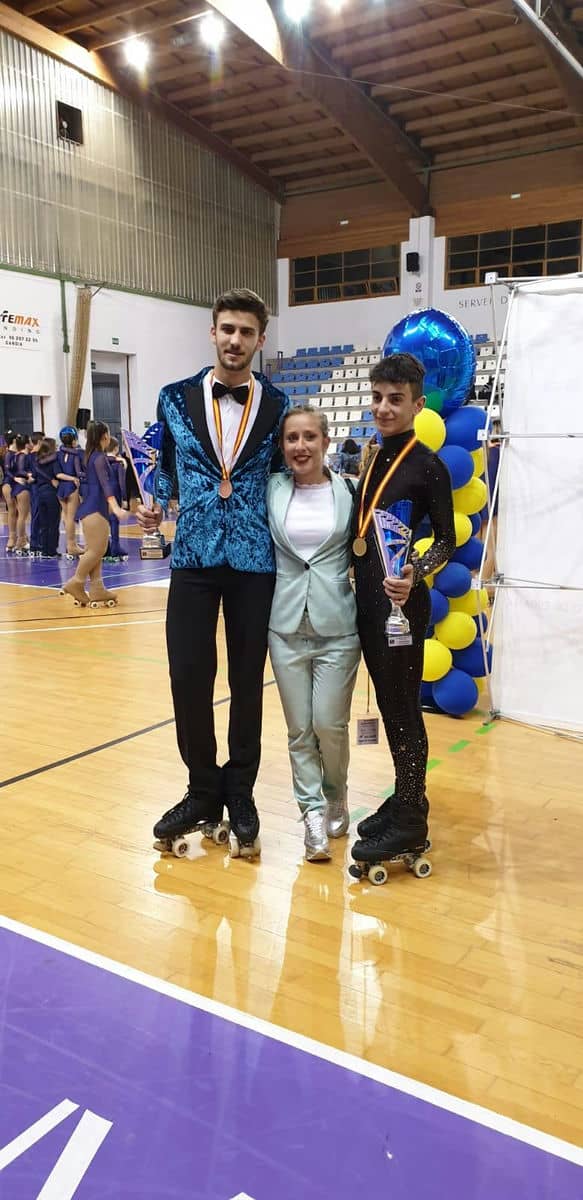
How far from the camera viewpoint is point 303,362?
21.8 metres

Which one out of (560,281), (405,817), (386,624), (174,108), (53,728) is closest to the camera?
(386,624)

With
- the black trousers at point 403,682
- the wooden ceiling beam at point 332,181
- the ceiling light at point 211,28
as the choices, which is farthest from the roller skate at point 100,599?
the wooden ceiling beam at point 332,181

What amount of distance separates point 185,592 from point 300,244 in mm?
20518

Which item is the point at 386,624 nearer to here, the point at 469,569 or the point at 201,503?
the point at 201,503

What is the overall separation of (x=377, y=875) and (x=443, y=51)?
16.0 metres

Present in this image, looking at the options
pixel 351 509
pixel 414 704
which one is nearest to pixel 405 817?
pixel 414 704

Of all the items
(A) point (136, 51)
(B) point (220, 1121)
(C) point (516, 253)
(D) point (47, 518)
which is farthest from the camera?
(C) point (516, 253)

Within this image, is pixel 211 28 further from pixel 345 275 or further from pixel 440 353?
pixel 440 353

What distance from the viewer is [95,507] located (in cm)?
748

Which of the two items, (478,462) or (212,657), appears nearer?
(212,657)

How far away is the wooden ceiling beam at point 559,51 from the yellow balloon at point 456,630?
11.7 meters

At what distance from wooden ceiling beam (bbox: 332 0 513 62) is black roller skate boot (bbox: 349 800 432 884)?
1439 cm

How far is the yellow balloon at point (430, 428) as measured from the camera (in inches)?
168

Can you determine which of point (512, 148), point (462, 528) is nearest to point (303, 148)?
point (512, 148)
